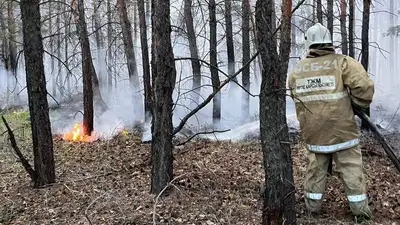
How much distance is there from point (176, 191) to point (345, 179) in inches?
80.7

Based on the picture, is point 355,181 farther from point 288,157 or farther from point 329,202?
point 288,157

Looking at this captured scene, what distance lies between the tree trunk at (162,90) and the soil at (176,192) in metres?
0.27

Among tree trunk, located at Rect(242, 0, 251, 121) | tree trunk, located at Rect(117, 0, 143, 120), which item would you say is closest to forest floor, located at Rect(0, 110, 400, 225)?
tree trunk, located at Rect(242, 0, 251, 121)

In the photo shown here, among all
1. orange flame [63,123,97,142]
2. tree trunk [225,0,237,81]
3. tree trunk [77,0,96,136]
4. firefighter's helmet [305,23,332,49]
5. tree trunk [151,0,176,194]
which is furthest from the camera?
tree trunk [225,0,237,81]

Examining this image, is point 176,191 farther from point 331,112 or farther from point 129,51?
point 129,51

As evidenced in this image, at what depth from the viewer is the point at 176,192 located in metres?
4.74

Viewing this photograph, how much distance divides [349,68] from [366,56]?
18.4ft

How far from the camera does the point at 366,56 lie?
29.6 feet

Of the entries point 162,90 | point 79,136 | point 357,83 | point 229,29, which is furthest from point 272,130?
point 229,29

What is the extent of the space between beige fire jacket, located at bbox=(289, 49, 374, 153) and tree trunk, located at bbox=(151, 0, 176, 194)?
156 cm

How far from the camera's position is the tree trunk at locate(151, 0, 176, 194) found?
4566 mm

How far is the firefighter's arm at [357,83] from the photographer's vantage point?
399 centimetres

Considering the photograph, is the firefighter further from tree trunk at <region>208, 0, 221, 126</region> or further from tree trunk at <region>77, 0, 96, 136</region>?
tree trunk at <region>77, 0, 96, 136</region>

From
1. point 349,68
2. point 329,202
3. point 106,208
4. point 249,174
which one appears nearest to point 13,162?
point 106,208
